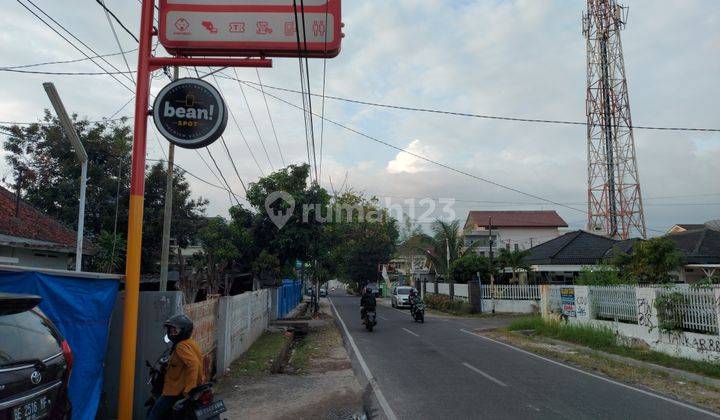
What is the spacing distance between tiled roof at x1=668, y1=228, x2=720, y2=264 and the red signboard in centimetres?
2349

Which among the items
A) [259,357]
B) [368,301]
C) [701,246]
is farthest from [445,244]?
[259,357]

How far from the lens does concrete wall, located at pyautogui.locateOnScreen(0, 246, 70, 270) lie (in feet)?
41.4

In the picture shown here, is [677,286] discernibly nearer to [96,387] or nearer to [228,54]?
[228,54]

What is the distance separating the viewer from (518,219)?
70188 millimetres

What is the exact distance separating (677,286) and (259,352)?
10.8m

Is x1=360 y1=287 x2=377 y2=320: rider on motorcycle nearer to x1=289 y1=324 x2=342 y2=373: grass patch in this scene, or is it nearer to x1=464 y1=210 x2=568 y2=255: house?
x1=289 y1=324 x2=342 y2=373: grass patch

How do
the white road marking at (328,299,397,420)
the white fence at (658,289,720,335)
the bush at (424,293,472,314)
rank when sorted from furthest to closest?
the bush at (424,293,472,314), the white fence at (658,289,720,335), the white road marking at (328,299,397,420)

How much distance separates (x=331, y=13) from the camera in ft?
28.8

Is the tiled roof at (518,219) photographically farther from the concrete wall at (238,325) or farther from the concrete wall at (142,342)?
the concrete wall at (142,342)

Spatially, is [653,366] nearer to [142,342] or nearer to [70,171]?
[142,342]

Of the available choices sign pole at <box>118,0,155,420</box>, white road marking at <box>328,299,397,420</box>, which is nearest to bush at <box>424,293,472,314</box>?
white road marking at <box>328,299,397,420</box>

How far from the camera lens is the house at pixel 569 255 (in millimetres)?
31316

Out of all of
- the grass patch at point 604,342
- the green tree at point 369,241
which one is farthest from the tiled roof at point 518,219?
the grass patch at point 604,342

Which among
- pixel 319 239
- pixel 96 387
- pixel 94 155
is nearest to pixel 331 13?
pixel 96 387
